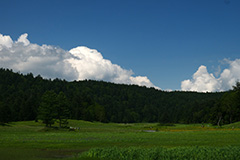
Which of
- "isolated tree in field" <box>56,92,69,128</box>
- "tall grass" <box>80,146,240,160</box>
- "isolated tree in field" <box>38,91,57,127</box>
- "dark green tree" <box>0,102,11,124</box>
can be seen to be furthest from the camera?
"dark green tree" <box>0,102,11,124</box>

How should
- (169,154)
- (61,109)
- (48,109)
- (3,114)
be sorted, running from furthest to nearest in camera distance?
(3,114), (61,109), (48,109), (169,154)

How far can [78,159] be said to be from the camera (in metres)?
24.8

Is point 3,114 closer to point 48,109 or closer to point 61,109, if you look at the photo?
point 48,109

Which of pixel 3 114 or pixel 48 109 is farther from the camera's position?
pixel 3 114

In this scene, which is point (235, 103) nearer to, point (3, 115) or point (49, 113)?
point (49, 113)

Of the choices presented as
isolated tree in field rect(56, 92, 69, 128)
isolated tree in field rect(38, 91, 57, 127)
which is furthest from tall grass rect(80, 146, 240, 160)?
isolated tree in field rect(56, 92, 69, 128)

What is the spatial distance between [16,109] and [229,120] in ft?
342

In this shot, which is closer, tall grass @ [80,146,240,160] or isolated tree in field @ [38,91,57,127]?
tall grass @ [80,146,240,160]

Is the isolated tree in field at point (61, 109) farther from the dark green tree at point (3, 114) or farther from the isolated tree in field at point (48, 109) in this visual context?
the dark green tree at point (3, 114)

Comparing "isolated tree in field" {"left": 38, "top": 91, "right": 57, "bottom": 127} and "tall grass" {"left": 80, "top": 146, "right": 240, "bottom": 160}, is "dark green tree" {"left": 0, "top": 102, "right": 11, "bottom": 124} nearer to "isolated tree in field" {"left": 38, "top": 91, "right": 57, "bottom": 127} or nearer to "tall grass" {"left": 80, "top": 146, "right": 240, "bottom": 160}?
"isolated tree in field" {"left": 38, "top": 91, "right": 57, "bottom": 127}

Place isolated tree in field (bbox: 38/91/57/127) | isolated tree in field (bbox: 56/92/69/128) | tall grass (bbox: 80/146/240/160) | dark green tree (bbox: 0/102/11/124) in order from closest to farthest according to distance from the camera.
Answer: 1. tall grass (bbox: 80/146/240/160)
2. isolated tree in field (bbox: 38/91/57/127)
3. isolated tree in field (bbox: 56/92/69/128)
4. dark green tree (bbox: 0/102/11/124)

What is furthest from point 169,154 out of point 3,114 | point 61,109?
point 3,114

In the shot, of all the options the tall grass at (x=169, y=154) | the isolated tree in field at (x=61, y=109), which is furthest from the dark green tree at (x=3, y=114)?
the tall grass at (x=169, y=154)

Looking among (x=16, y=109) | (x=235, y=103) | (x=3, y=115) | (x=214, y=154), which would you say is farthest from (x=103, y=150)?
(x=16, y=109)
